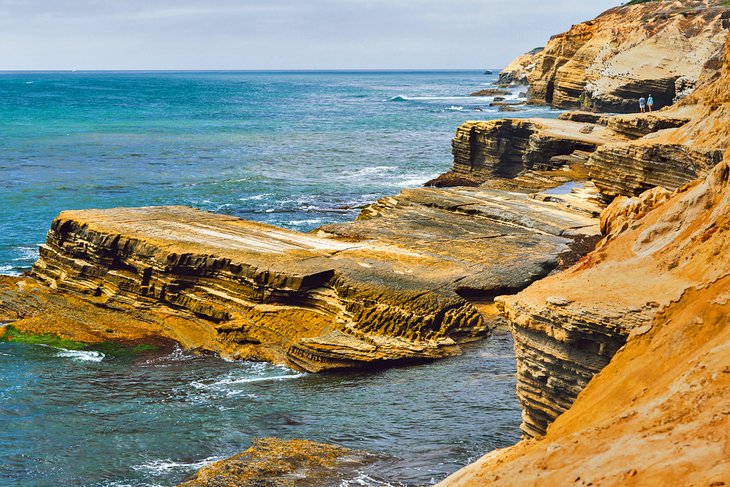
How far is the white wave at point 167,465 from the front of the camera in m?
15.5

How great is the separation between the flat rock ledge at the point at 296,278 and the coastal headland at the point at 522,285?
0.19 ft

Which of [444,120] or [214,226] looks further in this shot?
[444,120]

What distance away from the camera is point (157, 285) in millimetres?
24344

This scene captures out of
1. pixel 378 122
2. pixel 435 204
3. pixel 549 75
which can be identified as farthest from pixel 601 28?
pixel 435 204

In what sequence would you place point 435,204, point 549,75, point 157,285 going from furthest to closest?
point 549,75 < point 435,204 < point 157,285

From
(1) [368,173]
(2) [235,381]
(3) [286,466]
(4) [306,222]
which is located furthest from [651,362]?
(1) [368,173]

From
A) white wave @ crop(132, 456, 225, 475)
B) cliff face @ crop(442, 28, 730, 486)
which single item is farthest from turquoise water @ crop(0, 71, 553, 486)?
cliff face @ crop(442, 28, 730, 486)

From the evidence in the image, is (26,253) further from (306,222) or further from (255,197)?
(255,197)

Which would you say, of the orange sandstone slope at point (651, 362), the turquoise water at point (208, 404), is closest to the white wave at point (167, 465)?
the turquoise water at point (208, 404)

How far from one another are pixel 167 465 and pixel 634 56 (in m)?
75.0

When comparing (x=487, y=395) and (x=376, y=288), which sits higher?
(x=376, y=288)

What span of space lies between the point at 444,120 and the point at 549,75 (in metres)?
15.7

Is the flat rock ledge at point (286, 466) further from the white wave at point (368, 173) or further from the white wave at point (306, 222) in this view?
the white wave at point (368, 173)

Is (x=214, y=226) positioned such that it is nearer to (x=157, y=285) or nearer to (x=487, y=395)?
(x=157, y=285)
